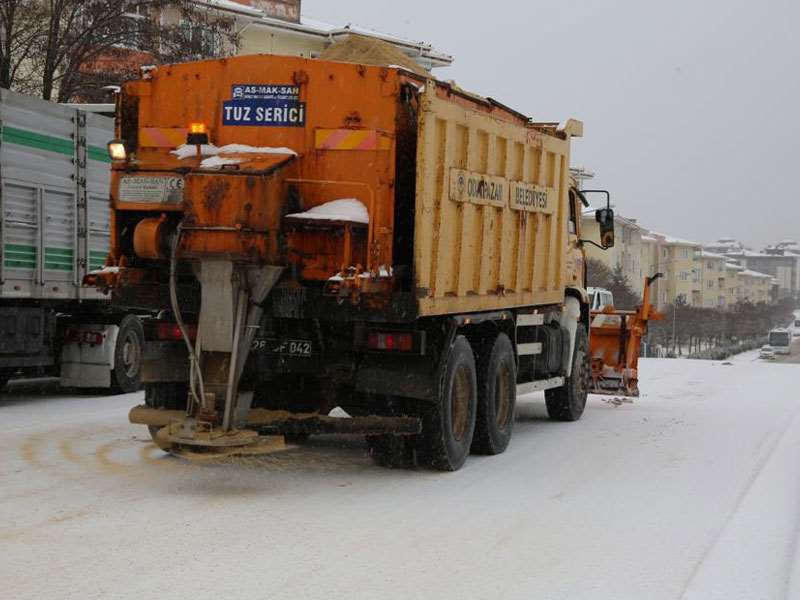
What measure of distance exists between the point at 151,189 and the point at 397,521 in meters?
3.10

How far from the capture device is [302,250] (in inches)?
340

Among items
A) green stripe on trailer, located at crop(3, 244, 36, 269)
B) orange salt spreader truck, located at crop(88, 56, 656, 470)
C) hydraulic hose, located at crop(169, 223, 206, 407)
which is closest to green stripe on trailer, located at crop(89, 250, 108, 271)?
green stripe on trailer, located at crop(3, 244, 36, 269)

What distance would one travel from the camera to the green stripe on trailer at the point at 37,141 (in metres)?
13.2

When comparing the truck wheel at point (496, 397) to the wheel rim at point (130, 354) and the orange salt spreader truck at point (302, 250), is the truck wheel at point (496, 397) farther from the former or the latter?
the wheel rim at point (130, 354)

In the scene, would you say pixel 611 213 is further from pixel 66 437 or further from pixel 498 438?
pixel 66 437

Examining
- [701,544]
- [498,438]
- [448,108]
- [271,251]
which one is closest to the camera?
[701,544]

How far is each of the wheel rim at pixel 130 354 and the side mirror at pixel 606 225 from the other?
20.6ft

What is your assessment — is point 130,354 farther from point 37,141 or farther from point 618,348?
point 618,348

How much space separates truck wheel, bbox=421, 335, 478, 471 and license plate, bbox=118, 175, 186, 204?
2.47 metres

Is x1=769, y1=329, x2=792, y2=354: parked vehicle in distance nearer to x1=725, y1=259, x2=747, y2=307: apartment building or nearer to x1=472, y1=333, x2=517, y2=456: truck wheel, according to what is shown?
x1=725, y1=259, x2=747, y2=307: apartment building

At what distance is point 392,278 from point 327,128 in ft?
4.18

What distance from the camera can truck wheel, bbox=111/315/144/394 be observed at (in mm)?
15031

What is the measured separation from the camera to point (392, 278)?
27.7ft

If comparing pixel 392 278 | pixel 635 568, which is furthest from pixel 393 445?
pixel 635 568
